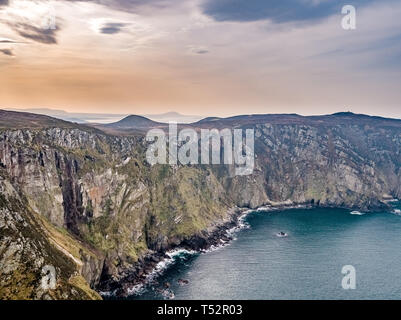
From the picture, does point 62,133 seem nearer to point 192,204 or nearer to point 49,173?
point 49,173

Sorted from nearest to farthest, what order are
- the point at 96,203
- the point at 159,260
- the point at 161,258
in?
1. the point at 159,260
2. the point at 161,258
3. the point at 96,203

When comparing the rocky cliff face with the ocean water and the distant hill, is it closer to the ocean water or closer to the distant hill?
the distant hill

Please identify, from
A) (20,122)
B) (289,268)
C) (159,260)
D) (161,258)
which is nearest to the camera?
(289,268)

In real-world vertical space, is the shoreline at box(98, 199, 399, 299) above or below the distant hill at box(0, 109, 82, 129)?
below

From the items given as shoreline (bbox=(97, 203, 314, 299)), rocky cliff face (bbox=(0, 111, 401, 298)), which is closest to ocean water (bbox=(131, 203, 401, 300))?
shoreline (bbox=(97, 203, 314, 299))

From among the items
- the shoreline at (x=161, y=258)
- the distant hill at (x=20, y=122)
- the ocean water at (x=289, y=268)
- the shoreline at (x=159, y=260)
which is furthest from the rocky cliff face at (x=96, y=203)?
the ocean water at (x=289, y=268)

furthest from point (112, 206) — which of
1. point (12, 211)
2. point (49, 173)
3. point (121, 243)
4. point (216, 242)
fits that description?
point (12, 211)

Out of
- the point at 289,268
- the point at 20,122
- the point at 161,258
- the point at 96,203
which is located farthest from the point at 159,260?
the point at 20,122

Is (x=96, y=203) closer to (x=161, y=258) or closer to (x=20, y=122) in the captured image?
(x=161, y=258)
